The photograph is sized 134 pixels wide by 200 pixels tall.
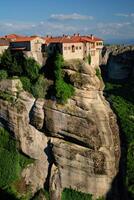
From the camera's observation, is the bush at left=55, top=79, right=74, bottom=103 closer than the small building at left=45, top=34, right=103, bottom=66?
Yes

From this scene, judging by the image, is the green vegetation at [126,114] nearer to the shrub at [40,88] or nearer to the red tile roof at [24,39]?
the shrub at [40,88]

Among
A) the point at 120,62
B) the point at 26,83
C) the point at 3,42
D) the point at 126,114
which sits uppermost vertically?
the point at 3,42

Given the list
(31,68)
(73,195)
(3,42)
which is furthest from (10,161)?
(3,42)

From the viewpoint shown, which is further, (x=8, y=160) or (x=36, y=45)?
(x=36, y=45)

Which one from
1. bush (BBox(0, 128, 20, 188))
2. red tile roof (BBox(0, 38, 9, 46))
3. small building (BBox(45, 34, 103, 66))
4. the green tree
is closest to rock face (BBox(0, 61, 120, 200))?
bush (BBox(0, 128, 20, 188))

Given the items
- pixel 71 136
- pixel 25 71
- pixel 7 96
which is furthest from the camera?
pixel 25 71

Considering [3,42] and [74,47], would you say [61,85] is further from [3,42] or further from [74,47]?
[3,42]

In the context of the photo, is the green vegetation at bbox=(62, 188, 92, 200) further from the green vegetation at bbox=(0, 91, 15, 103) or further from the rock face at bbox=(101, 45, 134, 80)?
the rock face at bbox=(101, 45, 134, 80)

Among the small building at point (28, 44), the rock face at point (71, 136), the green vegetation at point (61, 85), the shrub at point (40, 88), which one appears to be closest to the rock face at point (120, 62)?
the rock face at point (71, 136)
